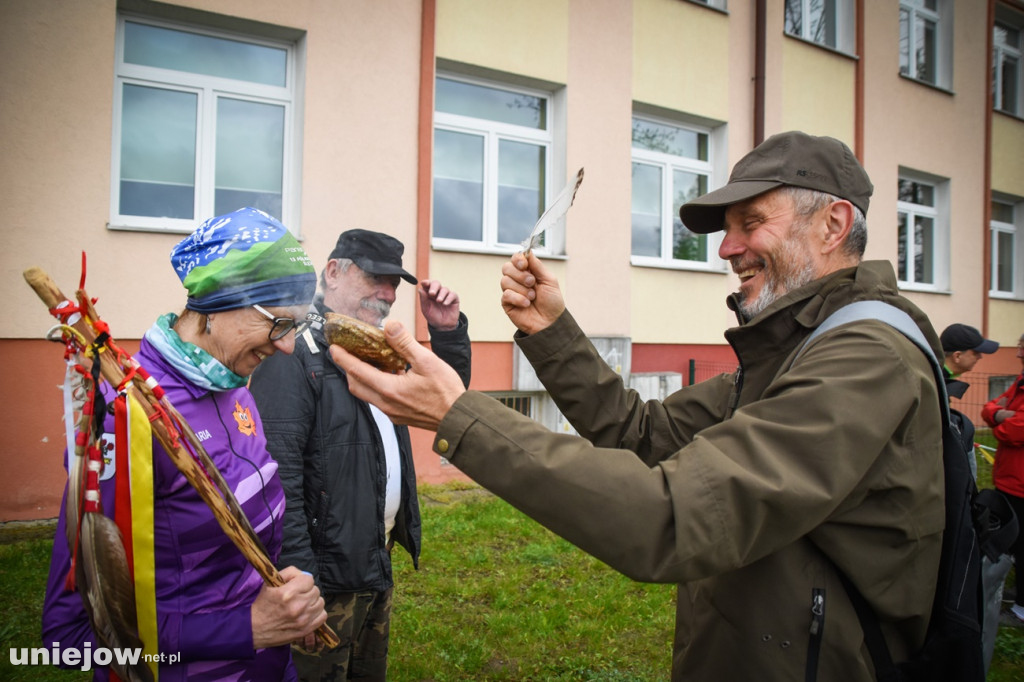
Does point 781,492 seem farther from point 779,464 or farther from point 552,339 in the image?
point 552,339

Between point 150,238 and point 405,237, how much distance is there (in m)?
2.20

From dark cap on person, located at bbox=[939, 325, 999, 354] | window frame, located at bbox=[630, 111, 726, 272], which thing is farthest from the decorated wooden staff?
window frame, located at bbox=[630, 111, 726, 272]

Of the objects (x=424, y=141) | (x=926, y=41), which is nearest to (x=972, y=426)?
(x=424, y=141)

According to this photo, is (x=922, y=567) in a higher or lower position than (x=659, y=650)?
higher

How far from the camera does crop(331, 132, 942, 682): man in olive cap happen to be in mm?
1142

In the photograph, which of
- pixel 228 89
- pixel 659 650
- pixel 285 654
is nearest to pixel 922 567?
pixel 285 654

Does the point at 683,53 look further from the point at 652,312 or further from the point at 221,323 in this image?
the point at 221,323

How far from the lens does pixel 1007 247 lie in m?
13.4

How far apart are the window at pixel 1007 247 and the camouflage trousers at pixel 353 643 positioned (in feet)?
47.9

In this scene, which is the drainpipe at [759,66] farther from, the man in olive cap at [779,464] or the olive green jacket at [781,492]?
the olive green jacket at [781,492]

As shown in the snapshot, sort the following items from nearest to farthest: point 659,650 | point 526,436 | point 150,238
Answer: point 526,436 < point 659,650 < point 150,238

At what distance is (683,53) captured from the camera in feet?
27.5

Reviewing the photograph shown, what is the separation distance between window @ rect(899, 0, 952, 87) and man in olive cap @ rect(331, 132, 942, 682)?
481 inches

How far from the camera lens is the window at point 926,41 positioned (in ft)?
37.8
